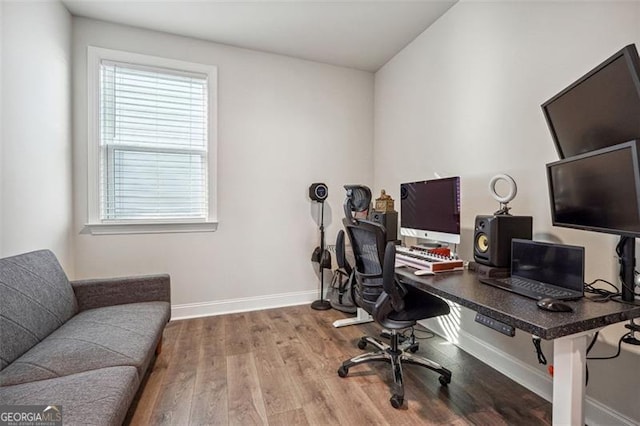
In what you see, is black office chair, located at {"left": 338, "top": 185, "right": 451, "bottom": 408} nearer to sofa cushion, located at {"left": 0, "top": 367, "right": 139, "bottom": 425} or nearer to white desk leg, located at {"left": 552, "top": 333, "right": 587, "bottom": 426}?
white desk leg, located at {"left": 552, "top": 333, "right": 587, "bottom": 426}

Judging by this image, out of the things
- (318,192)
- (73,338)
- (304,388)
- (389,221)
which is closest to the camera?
(73,338)

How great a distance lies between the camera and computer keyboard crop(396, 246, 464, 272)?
5.91 ft

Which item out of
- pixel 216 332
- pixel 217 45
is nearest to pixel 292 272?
pixel 216 332

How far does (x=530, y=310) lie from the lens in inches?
45.1

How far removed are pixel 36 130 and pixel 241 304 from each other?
7.16ft

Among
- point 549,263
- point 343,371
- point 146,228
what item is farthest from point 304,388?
point 146,228

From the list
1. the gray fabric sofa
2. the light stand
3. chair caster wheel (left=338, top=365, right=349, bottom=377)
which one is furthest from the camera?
the light stand

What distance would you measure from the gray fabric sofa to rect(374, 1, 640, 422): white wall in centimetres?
223

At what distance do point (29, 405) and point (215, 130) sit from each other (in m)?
2.45

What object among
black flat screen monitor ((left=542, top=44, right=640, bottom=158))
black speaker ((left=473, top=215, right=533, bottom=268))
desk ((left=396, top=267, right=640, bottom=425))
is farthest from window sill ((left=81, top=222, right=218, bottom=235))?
black flat screen monitor ((left=542, top=44, right=640, bottom=158))

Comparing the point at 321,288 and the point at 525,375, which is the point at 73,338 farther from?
the point at 525,375

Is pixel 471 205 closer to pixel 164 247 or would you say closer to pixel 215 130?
pixel 215 130

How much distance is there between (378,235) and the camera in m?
1.75

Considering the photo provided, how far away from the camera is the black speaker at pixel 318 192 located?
3260 mm
